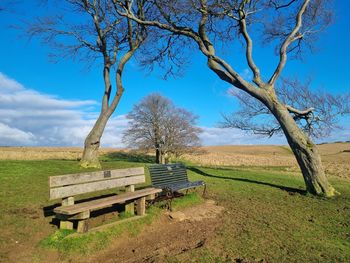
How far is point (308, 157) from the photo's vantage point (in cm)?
1159

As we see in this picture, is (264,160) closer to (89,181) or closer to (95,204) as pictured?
Answer: (89,181)

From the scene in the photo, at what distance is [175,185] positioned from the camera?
357 inches

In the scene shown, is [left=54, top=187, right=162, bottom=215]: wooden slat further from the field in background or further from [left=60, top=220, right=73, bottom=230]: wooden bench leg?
the field in background

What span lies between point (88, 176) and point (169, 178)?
288 cm

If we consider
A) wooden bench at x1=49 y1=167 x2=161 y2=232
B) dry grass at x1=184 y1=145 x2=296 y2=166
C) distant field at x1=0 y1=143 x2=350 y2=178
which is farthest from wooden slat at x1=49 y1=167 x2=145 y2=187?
dry grass at x1=184 y1=145 x2=296 y2=166

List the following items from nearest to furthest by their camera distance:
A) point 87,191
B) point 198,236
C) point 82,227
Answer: point 82,227
point 198,236
point 87,191

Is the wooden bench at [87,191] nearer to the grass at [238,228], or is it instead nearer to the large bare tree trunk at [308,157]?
the grass at [238,228]

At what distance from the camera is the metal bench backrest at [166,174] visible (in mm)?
8688

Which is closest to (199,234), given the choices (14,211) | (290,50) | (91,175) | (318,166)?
(91,175)

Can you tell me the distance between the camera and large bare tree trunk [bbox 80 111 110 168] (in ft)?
50.1

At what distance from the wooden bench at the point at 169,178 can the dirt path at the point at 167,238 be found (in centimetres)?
73

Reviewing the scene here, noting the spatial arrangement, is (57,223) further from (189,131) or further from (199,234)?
(189,131)

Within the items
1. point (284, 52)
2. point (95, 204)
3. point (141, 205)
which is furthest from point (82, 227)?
point (284, 52)

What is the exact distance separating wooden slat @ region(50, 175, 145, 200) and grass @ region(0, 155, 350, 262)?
70cm
